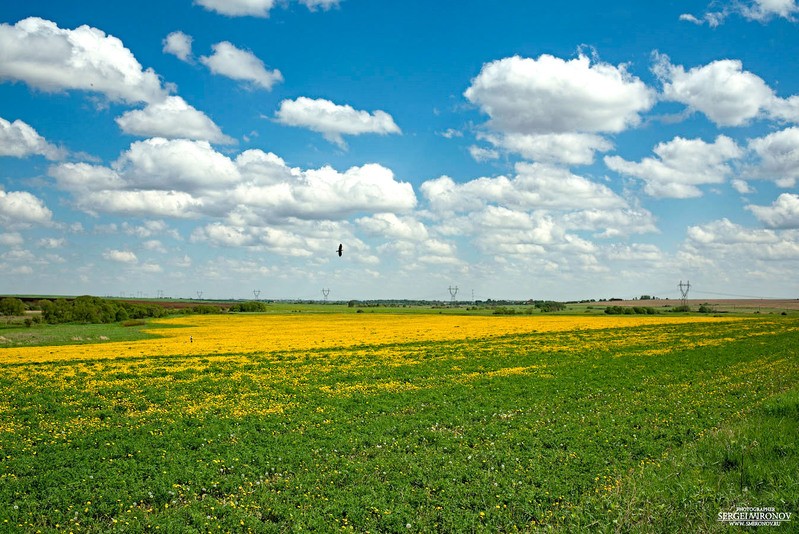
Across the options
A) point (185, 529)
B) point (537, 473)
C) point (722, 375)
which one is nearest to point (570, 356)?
point (722, 375)

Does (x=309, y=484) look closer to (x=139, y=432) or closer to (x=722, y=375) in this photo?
(x=139, y=432)

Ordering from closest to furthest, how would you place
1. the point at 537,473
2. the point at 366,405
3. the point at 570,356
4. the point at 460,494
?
1. the point at 460,494
2. the point at 537,473
3. the point at 366,405
4. the point at 570,356

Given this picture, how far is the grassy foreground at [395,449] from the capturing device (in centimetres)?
1099

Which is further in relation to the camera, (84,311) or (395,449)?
(84,311)

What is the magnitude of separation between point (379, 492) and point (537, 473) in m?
3.96

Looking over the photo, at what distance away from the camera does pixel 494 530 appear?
34.2 feet

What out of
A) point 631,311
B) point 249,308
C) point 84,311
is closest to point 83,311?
point 84,311

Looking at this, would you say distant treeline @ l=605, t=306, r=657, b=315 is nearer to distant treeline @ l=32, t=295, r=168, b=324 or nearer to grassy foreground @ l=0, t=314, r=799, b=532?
grassy foreground @ l=0, t=314, r=799, b=532

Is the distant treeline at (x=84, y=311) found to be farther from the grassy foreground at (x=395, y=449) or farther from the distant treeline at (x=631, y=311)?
the distant treeline at (x=631, y=311)

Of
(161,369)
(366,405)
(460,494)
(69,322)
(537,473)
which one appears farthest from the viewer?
(69,322)

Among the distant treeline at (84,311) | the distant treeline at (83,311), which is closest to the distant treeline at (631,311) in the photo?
the distant treeline at (84,311)

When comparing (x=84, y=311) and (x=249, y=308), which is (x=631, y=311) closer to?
(x=249, y=308)

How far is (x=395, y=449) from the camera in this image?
15.2 meters

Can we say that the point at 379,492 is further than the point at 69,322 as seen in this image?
No
